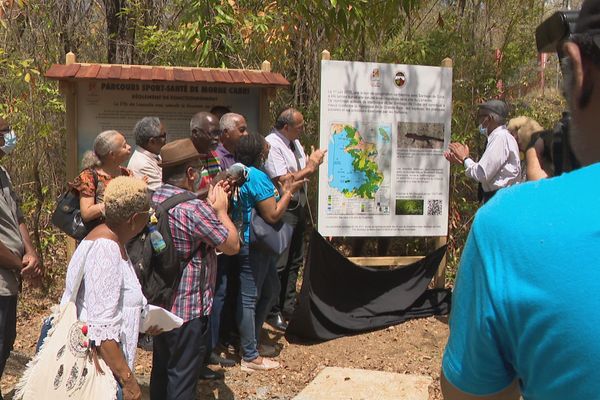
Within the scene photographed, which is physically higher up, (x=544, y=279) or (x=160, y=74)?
(x=160, y=74)

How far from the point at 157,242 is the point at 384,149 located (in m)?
3.07

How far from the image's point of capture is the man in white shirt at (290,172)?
217 inches

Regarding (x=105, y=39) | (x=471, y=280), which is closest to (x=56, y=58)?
(x=105, y=39)

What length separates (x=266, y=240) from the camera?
4.79 m

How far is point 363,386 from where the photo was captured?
4.63m

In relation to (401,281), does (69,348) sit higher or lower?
higher

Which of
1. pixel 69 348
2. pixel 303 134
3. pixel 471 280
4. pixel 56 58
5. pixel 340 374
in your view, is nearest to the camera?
pixel 471 280

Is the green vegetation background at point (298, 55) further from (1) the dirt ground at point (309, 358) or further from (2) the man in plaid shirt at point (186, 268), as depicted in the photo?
(2) the man in plaid shirt at point (186, 268)

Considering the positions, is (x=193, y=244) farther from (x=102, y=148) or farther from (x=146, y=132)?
(x=146, y=132)

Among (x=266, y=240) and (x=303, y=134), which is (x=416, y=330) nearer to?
(x=266, y=240)

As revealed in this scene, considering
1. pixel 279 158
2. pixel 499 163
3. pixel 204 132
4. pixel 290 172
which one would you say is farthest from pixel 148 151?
pixel 499 163

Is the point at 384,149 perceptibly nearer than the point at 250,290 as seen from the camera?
No

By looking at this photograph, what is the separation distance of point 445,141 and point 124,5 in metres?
6.81

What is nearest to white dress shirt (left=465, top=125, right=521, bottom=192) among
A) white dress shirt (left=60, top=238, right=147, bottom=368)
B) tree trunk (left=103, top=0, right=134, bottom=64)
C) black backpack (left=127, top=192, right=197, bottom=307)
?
black backpack (left=127, top=192, right=197, bottom=307)
